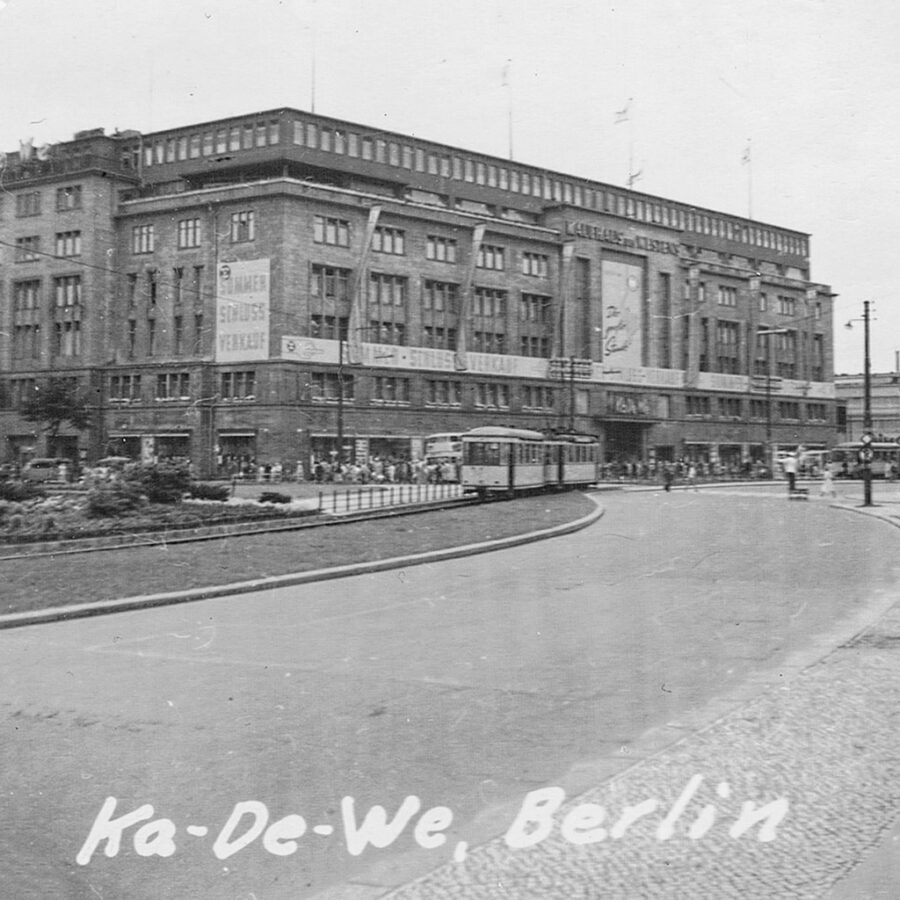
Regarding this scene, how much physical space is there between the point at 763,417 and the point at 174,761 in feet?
317

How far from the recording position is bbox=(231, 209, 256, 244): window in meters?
64.8

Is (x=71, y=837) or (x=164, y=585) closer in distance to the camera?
(x=71, y=837)

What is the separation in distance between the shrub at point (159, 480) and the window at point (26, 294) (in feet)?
165

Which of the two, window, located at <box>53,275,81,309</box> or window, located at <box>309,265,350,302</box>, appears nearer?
window, located at <box>309,265,350,302</box>

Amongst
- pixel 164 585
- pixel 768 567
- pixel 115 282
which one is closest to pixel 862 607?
pixel 768 567

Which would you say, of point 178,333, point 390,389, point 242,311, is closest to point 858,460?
point 390,389

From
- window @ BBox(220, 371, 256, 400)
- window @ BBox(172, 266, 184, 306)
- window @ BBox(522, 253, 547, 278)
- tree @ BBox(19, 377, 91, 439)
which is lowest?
tree @ BBox(19, 377, 91, 439)

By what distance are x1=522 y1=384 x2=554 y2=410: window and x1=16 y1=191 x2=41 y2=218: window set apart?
3434 cm

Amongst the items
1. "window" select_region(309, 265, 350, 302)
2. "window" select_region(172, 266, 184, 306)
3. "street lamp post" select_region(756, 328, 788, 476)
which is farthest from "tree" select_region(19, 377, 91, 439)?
"street lamp post" select_region(756, 328, 788, 476)

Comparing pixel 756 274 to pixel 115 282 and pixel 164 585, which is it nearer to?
pixel 115 282

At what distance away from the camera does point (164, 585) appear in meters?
14.5

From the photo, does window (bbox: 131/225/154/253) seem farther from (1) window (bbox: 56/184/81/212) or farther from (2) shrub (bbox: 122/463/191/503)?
(2) shrub (bbox: 122/463/191/503)

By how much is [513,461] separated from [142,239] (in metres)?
37.6

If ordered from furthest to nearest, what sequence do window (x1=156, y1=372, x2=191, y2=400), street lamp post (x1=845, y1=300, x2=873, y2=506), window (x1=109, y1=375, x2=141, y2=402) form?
window (x1=109, y1=375, x2=141, y2=402)
window (x1=156, y1=372, x2=191, y2=400)
street lamp post (x1=845, y1=300, x2=873, y2=506)
